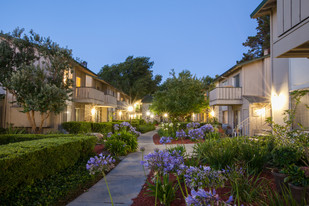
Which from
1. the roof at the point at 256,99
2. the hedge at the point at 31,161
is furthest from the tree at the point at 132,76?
the hedge at the point at 31,161

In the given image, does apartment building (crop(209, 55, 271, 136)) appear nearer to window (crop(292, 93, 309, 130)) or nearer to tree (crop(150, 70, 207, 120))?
tree (crop(150, 70, 207, 120))

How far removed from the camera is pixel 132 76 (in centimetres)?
3988

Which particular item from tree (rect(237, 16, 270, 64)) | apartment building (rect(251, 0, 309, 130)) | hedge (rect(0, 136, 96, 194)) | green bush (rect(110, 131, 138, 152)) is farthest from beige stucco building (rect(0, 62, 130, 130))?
tree (rect(237, 16, 270, 64))

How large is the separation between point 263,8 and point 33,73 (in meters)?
11.3

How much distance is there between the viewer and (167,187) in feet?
12.0

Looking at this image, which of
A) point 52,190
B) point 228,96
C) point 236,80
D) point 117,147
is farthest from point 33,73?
point 236,80

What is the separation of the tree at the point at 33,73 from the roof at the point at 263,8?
9837 mm

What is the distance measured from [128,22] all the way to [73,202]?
14738 cm

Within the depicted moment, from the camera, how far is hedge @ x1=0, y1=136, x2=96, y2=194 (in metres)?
3.94

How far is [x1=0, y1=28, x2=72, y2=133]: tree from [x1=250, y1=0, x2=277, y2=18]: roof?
9837 mm

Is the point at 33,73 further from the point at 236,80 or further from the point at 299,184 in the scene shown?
the point at 236,80

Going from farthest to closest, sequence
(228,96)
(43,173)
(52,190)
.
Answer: (228,96) → (43,173) → (52,190)

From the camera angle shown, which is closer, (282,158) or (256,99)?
(282,158)

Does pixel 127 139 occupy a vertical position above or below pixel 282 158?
below
